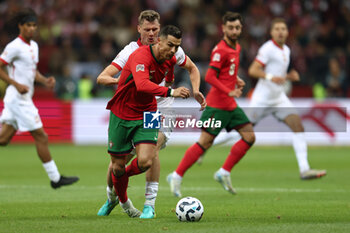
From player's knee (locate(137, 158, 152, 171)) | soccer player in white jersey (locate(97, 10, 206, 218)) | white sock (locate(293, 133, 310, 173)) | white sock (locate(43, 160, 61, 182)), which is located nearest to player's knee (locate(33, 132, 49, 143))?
white sock (locate(43, 160, 61, 182))

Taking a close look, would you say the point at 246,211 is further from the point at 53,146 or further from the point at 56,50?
the point at 56,50

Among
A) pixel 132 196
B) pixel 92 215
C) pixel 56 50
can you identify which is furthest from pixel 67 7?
pixel 92 215

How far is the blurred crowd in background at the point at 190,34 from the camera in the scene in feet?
67.6

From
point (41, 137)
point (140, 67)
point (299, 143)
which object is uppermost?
point (140, 67)

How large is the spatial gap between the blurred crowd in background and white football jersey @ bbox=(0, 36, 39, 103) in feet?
31.3

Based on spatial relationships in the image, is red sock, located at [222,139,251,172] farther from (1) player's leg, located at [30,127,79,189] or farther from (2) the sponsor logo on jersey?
(2) the sponsor logo on jersey

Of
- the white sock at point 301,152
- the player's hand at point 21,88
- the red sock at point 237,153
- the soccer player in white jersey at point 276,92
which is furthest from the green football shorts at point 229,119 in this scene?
the player's hand at point 21,88

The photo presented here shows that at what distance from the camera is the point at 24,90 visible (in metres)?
10.2

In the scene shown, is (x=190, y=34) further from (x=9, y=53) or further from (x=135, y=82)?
(x=135, y=82)

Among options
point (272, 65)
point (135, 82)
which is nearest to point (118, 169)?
point (135, 82)

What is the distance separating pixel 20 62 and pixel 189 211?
4.58 m

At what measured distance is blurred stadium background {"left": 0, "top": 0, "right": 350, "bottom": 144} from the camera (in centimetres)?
1991

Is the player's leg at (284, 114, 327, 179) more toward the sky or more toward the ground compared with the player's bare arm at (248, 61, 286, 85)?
A: more toward the ground

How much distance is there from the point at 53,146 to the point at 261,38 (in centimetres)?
750
